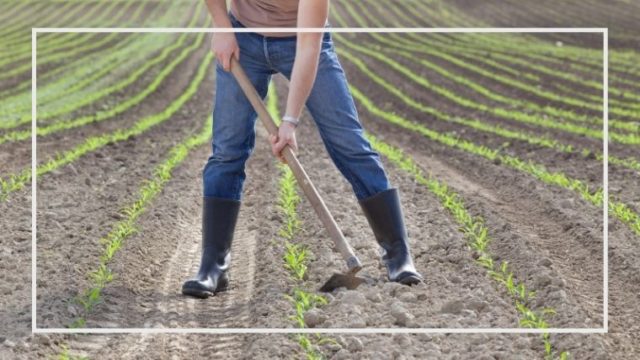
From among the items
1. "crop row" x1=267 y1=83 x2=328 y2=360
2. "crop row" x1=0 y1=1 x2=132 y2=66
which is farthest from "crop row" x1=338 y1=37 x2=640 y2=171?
"crop row" x1=0 y1=1 x2=132 y2=66

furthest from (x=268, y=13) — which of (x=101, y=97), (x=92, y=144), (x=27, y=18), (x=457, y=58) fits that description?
(x=27, y=18)

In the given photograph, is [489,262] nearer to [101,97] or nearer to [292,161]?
[292,161]

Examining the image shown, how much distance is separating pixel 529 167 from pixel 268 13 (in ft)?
17.7

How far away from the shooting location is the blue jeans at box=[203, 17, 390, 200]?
4.91 m

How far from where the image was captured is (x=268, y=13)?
484 cm

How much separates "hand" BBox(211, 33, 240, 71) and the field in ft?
3.42

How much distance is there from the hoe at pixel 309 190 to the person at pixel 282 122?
0.05 m

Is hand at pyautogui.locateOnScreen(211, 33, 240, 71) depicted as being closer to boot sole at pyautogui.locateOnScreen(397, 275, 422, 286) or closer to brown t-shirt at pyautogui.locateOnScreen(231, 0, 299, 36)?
brown t-shirt at pyautogui.locateOnScreen(231, 0, 299, 36)

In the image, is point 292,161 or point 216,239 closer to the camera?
point 292,161

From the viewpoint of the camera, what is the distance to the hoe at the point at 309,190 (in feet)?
15.8

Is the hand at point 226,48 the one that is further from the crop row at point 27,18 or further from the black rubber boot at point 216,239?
the crop row at point 27,18

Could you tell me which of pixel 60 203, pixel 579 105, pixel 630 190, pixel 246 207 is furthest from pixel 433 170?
pixel 579 105

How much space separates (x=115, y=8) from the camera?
37031mm

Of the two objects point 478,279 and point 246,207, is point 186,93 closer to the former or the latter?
point 246,207
